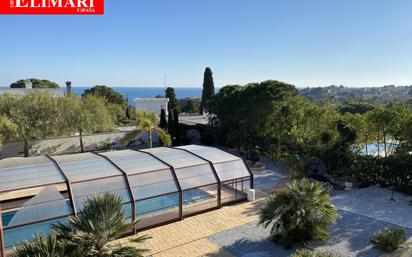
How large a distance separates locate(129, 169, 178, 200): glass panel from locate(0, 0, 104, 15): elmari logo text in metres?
7.54

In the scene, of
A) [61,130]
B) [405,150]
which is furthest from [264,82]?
[61,130]

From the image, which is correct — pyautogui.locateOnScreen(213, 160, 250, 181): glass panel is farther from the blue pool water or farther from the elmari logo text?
the elmari logo text

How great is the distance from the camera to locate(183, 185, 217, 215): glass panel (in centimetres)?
1321

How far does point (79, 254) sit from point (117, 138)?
22.8m

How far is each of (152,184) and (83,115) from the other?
14.4m

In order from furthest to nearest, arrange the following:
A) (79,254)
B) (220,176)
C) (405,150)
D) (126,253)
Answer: (405,150), (220,176), (126,253), (79,254)

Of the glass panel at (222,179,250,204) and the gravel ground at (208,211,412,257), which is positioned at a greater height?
the glass panel at (222,179,250,204)

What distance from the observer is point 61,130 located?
78.8 feet

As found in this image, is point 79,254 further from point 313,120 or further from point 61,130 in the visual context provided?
point 61,130

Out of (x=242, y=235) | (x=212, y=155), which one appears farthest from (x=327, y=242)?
(x=212, y=155)

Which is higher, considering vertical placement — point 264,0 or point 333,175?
point 264,0

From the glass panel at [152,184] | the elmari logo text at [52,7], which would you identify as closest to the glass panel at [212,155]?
the glass panel at [152,184]

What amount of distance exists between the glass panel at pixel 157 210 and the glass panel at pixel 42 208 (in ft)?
8.86

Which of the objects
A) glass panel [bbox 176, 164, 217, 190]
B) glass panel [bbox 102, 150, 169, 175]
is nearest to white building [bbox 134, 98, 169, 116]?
glass panel [bbox 102, 150, 169, 175]
